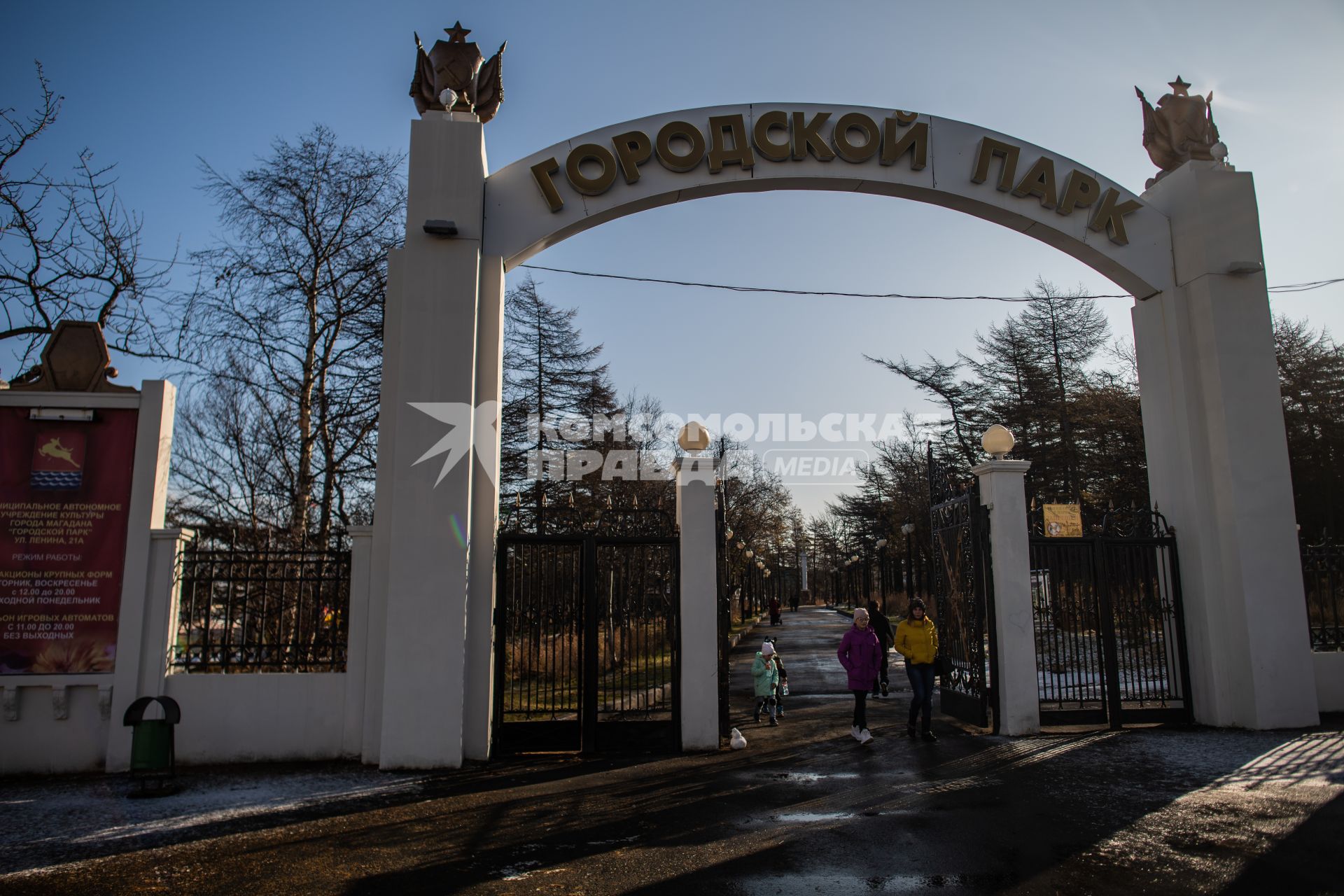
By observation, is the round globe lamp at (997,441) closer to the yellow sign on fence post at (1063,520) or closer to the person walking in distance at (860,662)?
the yellow sign on fence post at (1063,520)

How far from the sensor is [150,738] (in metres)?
7.76

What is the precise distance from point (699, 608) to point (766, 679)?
248cm

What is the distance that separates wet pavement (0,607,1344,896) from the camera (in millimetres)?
5371

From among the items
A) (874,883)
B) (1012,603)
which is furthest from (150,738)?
(1012,603)

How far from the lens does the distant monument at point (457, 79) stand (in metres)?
10.3

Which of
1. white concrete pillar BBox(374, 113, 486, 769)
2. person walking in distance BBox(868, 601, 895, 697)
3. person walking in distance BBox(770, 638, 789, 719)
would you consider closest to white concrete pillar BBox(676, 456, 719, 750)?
person walking in distance BBox(770, 638, 789, 719)

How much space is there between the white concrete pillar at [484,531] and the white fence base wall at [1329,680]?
411 inches

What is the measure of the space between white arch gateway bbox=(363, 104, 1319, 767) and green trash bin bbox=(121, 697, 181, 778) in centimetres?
180

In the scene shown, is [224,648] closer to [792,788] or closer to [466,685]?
[466,685]

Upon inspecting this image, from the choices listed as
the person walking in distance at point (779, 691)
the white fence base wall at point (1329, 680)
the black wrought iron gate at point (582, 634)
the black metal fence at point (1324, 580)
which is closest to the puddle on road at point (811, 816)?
the black wrought iron gate at point (582, 634)

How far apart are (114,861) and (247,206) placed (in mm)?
15885

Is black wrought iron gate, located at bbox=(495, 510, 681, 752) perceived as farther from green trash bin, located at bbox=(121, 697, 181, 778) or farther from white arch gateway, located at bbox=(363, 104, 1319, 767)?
green trash bin, located at bbox=(121, 697, 181, 778)

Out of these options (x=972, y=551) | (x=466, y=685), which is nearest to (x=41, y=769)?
(x=466, y=685)

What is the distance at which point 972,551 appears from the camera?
11.0 meters
